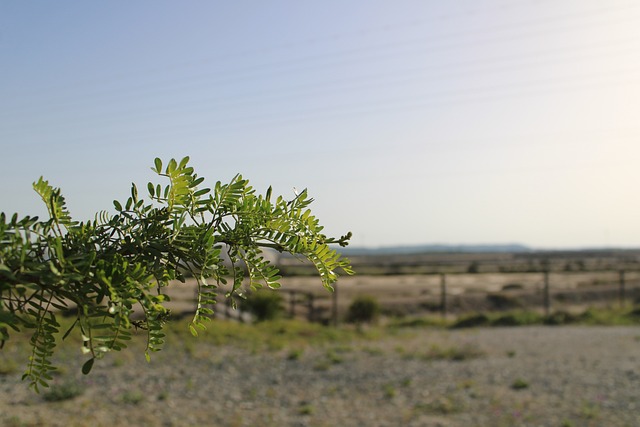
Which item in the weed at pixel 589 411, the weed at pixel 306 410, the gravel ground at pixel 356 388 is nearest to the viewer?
the gravel ground at pixel 356 388

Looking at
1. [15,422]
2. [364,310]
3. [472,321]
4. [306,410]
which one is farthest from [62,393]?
[472,321]

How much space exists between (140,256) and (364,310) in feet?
57.1

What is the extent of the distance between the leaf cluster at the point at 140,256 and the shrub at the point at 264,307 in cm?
1572

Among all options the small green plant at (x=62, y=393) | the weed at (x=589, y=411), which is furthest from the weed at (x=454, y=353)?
the small green plant at (x=62, y=393)

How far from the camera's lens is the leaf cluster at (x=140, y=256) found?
724 millimetres

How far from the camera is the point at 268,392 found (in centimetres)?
930

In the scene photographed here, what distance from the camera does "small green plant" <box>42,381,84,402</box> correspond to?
8359 millimetres

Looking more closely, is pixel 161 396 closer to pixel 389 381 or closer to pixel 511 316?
pixel 389 381

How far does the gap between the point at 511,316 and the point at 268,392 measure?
10655 mm

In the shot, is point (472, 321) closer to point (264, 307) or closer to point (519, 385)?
point (264, 307)

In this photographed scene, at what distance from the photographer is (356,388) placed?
382 inches

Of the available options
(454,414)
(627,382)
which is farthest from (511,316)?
(454,414)

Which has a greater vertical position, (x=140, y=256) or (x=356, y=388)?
(x=140, y=256)

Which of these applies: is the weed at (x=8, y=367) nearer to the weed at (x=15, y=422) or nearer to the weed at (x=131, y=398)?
the weed at (x=131, y=398)
